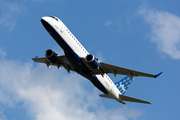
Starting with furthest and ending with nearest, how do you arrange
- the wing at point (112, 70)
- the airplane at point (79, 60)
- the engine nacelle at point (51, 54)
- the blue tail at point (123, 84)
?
the blue tail at point (123, 84) < the engine nacelle at point (51, 54) < the wing at point (112, 70) < the airplane at point (79, 60)

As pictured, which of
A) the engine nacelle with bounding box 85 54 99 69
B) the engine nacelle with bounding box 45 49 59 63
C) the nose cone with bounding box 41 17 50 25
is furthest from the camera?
the engine nacelle with bounding box 45 49 59 63

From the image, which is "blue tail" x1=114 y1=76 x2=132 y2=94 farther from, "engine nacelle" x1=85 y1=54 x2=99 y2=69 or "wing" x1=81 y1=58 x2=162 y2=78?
"engine nacelle" x1=85 y1=54 x2=99 y2=69

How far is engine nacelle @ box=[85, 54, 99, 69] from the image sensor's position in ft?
100.0

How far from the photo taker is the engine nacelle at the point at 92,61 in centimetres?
3047

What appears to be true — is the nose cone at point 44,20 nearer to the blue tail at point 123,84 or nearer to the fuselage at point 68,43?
the fuselage at point 68,43

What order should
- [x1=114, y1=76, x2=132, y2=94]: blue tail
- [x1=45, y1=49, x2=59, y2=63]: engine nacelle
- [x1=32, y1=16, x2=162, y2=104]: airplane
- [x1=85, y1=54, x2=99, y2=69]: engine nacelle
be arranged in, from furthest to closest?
[x1=114, y1=76, x2=132, y2=94]: blue tail, [x1=45, y1=49, x2=59, y2=63]: engine nacelle, [x1=85, y1=54, x2=99, y2=69]: engine nacelle, [x1=32, y1=16, x2=162, y2=104]: airplane

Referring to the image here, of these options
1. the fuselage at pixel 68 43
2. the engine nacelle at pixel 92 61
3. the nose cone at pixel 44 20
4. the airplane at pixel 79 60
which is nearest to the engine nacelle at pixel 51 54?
the airplane at pixel 79 60

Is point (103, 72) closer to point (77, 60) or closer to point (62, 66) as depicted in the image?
point (77, 60)

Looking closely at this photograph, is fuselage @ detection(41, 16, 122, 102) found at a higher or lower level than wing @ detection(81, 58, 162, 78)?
higher

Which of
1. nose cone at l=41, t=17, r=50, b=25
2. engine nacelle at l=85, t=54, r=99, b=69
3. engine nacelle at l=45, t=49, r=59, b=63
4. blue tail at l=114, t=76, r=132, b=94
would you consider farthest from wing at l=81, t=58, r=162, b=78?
blue tail at l=114, t=76, r=132, b=94

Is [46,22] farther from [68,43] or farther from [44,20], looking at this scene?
[68,43]

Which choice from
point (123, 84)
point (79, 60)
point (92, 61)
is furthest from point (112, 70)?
point (123, 84)

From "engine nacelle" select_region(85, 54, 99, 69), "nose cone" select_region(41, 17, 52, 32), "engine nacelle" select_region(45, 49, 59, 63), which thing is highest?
"nose cone" select_region(41, 17, 52, 32)

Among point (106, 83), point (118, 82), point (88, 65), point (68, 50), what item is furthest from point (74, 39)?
point (118, 82)
